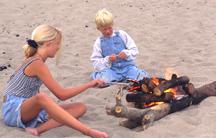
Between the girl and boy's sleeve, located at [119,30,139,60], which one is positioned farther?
boy's sleeve, located at [119,30,139,60]

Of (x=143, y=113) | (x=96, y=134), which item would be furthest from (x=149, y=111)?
(x=96, y=134)

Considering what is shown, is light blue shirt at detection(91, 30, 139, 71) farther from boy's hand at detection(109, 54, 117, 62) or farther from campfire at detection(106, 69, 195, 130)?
campfire at detection(106, 69, 195, 130)

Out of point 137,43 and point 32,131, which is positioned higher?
point 137,43

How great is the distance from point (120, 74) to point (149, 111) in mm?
1756

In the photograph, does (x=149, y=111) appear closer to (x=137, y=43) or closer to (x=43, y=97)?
(x=43, y=97)

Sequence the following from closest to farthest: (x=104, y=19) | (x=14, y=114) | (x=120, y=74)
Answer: (x=14, y=114), (x=104, y=19), (x=120, y=74)

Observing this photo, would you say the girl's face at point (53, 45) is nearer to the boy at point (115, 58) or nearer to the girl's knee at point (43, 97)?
the girl's knee at point (43, 97)

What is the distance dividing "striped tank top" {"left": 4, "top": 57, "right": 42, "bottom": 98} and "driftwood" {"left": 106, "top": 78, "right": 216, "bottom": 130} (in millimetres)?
721

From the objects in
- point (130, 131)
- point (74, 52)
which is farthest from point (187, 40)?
point (130, 131)

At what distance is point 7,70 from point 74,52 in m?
1.22

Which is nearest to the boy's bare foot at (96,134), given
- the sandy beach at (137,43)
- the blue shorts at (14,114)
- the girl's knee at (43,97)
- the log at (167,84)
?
the sandy beach at (137,43)

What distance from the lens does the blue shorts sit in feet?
14.8

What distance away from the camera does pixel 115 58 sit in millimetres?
6055

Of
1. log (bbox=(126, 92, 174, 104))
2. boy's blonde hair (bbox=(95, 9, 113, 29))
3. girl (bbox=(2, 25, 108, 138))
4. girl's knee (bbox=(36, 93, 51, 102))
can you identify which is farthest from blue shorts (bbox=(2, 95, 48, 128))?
boy's blonde hair (bbox=(95, 9, 113, 29))
